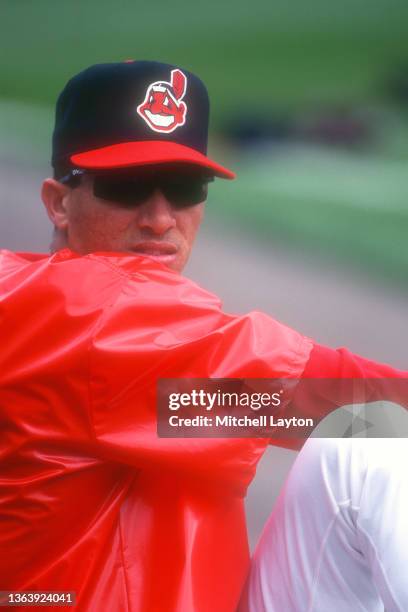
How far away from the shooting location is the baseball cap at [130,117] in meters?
0.96

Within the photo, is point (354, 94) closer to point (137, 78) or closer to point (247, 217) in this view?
point (247, 217)

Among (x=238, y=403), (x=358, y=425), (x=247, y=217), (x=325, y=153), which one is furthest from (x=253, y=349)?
(x=247, y=217)

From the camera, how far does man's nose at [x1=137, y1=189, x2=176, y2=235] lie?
38.3 inches

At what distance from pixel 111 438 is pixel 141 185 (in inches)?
13.1

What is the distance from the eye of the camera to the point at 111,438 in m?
0.76

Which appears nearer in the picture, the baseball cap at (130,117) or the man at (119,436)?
the man at (119,436)

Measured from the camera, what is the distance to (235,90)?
1338 mm

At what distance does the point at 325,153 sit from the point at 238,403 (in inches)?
25.5

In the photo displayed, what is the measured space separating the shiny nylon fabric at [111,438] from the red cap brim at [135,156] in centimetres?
17

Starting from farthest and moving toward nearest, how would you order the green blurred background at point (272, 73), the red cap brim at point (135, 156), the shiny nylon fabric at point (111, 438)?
1. the green blurred background at point (272, 73)
2. the red cap brim at point (135, 156)
3. the shiny nylon fabric at point (111, 438)

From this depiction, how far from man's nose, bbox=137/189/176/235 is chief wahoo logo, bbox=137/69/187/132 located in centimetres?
8

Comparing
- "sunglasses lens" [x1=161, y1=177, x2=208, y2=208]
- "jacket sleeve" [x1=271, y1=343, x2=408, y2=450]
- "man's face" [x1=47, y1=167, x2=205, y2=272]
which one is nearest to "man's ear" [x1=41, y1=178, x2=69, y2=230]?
"man's face" [x1=47, y1=167, x2=205, y2=272]

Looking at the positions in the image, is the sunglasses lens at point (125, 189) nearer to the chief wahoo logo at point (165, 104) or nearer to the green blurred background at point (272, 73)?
the chief wahoo logo at point (165, 104)

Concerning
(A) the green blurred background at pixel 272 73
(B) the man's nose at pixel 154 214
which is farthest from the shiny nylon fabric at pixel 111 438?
(A) the green blurred background at pixel 272 73
